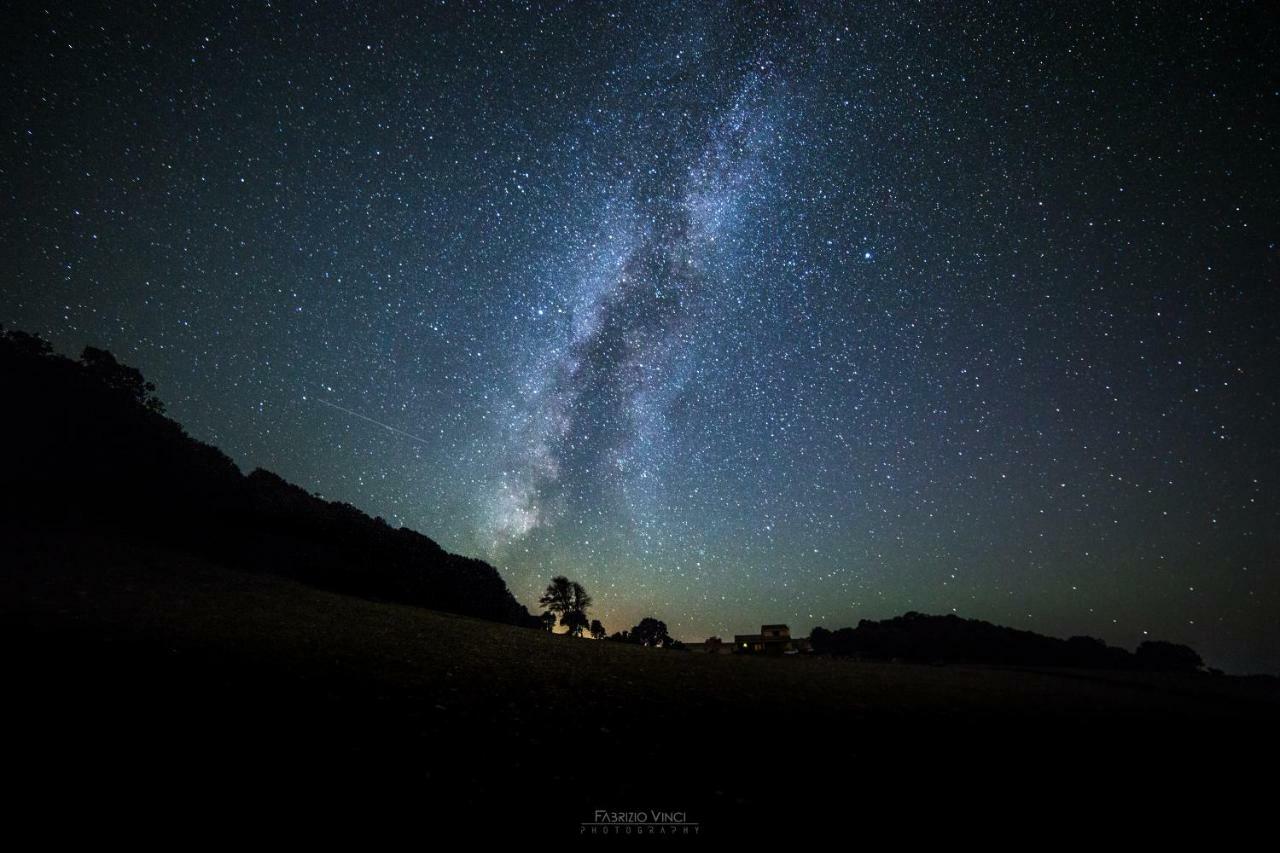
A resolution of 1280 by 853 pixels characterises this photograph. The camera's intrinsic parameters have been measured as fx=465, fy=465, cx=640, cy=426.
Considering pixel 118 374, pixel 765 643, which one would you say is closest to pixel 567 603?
pixel 765 643

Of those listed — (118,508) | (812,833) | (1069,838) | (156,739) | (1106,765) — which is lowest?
(1106,765)

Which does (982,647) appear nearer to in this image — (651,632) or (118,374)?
(651,632)

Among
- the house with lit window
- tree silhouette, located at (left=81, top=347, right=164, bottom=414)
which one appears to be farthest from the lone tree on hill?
tree silhouette, located at (left=81, top=347, right=164, bottom=414)

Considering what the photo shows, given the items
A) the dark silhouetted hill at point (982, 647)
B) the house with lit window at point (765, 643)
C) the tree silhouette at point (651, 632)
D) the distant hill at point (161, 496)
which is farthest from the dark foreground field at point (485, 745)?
the tree silhouette at point (651, 632)

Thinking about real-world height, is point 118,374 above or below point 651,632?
above

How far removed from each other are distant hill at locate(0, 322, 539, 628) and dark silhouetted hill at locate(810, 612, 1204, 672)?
71.3m

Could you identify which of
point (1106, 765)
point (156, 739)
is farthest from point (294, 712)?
point (1106, 765)

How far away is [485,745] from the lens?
634 cm

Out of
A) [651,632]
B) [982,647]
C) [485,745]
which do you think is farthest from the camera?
[651,632]

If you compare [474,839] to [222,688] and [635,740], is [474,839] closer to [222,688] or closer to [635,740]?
[635,740]

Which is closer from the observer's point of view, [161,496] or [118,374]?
[161,496]

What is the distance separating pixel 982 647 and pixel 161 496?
116m

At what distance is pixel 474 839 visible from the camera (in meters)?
3.85

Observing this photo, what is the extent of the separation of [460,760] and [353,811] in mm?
1714
